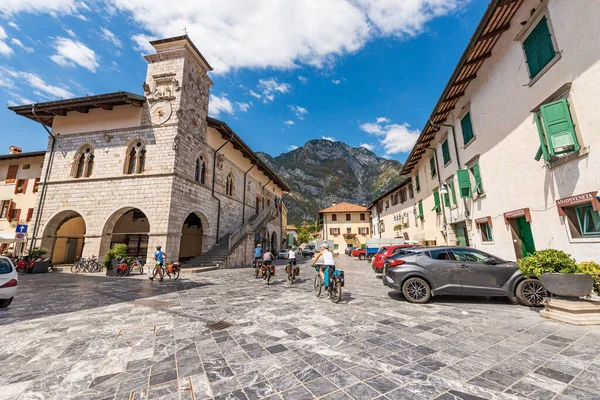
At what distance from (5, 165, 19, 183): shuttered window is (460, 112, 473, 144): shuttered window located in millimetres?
33550

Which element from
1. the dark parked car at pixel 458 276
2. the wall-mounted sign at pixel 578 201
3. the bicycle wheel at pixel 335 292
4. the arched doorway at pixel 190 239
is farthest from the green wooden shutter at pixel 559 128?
the arched doorway at pixel 190 239

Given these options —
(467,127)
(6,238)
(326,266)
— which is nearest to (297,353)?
(326,266)

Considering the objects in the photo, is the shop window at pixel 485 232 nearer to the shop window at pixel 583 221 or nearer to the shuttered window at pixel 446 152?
the shop window at pixel 583 221

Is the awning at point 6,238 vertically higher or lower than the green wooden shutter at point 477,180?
lower

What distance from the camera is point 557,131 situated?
6.23 meters

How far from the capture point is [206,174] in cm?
1812

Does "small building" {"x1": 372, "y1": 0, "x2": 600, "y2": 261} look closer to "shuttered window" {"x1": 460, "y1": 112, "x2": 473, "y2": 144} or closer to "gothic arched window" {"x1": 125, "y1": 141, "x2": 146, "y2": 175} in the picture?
"shuttered window" {"x1": 460, "y1": 112, "x2": 473, "y2": 144}

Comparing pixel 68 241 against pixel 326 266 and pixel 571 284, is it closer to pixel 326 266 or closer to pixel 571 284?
pixel 326 266

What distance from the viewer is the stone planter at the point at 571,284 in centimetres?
454

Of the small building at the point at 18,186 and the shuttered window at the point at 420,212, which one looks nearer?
the shuttered window at the point at 420,212

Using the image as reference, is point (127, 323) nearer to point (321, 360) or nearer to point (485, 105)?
point (321, 360)

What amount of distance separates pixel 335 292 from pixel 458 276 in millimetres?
3225

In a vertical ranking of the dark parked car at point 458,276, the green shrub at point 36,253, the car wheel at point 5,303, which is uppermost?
the green shrub at point 36,253

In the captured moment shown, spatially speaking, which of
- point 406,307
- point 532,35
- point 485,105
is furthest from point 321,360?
point 485,105
